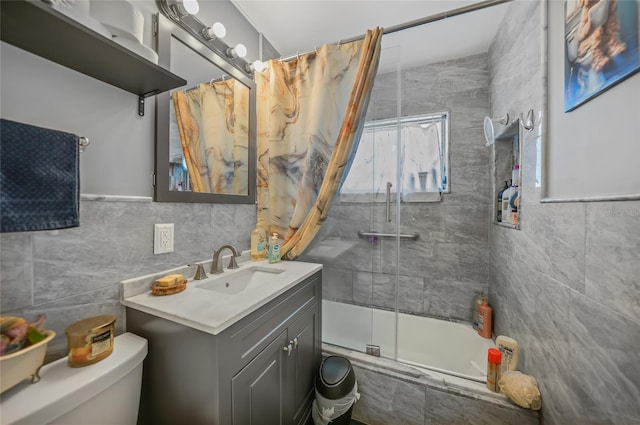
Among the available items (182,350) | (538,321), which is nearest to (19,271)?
(182,350)

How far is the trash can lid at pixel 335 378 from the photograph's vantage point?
127 centimetres

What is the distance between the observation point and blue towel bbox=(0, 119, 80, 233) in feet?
1.94

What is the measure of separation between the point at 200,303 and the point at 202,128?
0.94 m

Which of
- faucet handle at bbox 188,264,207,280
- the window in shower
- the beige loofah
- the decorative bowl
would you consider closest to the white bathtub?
the beige loofah

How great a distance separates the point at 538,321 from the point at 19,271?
6.78 ft

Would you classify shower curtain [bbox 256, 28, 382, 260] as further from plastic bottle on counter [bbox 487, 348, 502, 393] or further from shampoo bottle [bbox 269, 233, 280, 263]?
plastic bottle on counter [bbox 487, 348, 502, 393]

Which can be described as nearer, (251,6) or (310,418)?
(310,418)

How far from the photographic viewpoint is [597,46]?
771 mm

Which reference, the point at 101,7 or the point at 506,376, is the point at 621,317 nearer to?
the point at 506,376

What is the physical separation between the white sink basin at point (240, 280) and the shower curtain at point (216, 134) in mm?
497

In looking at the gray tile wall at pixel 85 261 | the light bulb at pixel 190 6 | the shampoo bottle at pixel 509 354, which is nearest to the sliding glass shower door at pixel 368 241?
the shampoo bottle at pixel 509 354

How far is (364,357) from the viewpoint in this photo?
1.49 metres

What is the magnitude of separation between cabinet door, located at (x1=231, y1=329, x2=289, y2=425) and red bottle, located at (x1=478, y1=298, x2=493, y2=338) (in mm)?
1631

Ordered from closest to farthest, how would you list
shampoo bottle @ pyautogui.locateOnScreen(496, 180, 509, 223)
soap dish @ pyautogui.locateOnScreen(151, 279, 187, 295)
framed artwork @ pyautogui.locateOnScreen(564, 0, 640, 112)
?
framed artwork @ pyautogui.locateOnScreen(564, 0, 640, 112) < soap dish @ pyautogui.locateOnScreen(151, 279, 187, 295) < shampoo bottle @ pyautogui.locateOnScreen(496, 180, 509, 223)
